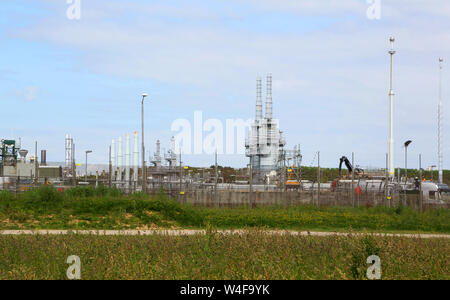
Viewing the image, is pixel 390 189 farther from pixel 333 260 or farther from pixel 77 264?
pixel 77 264

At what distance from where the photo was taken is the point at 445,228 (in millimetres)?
28281

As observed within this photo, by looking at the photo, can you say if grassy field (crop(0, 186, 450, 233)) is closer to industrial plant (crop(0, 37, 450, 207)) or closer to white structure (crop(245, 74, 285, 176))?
industrial plant (crop(0, 37, 450, 207))

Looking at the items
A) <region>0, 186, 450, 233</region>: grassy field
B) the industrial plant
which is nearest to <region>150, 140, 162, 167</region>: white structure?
the industrial plant

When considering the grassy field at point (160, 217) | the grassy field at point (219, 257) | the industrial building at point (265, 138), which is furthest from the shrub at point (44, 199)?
the industrial building at point (265, 138)

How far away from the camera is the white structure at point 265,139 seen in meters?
72.1

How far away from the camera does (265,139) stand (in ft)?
243

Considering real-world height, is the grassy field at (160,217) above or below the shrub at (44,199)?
below

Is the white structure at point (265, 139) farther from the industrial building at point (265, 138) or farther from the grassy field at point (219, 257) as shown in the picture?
the grassy field at point (219, 257)

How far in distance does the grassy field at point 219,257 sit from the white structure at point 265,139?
55051mm
